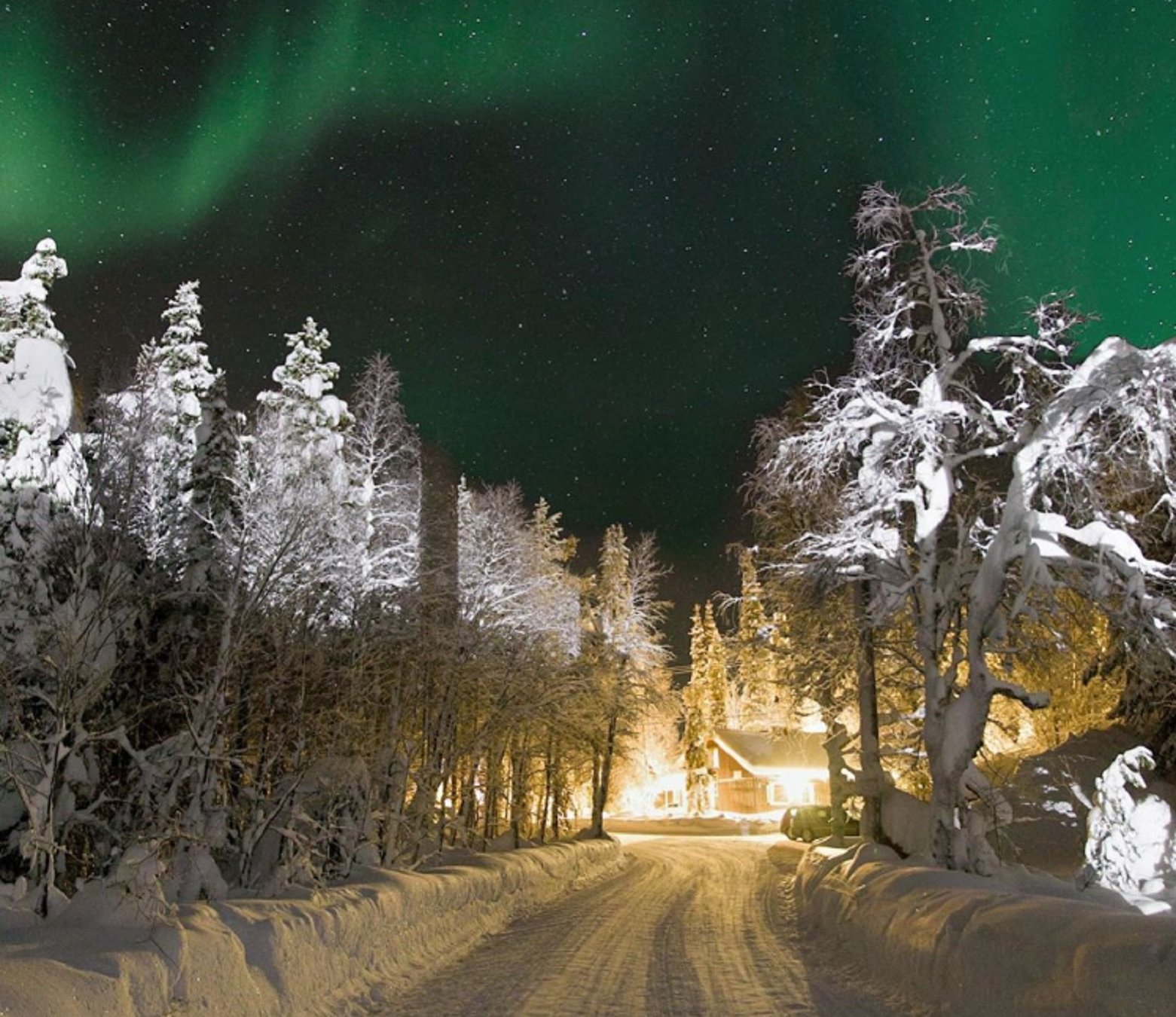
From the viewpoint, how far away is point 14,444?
1711cm

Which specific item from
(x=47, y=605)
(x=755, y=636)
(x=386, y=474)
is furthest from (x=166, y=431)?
(x=755, y=636)

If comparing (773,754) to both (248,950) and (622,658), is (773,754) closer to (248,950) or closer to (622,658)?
(622,658)

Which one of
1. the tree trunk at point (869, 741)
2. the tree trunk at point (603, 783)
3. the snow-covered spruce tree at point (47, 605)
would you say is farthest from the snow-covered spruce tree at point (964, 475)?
the tree trunk at point (603, 783)

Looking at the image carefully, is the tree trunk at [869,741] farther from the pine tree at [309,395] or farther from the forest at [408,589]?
the pine tree at [309,395]

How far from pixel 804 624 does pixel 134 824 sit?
11.3m

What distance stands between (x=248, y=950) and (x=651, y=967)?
5.45 m

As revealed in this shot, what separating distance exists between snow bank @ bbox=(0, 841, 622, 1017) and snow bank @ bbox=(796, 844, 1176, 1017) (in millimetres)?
5281

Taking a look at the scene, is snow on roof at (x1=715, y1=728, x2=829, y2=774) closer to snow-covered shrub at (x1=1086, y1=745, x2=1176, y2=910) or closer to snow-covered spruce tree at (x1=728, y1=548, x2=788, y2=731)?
snow-covered spruce tree at (x1=728, y1=548, x2=788, y2=731)

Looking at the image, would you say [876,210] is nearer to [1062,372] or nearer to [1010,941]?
[1062,372]

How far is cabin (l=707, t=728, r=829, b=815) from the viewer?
6406 centimetres

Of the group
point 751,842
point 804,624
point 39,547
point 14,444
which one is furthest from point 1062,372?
point 751,842

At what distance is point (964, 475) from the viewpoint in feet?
51.6

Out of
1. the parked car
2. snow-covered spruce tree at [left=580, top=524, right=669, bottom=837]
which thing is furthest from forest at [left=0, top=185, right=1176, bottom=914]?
the parked car

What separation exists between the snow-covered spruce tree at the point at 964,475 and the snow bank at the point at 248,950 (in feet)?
23.8
